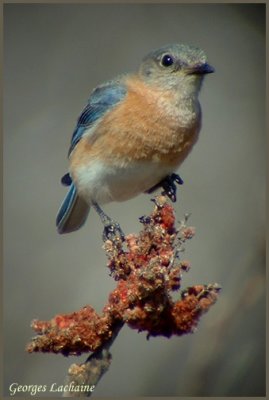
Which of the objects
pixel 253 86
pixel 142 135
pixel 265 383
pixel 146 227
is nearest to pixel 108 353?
pixel 146 227

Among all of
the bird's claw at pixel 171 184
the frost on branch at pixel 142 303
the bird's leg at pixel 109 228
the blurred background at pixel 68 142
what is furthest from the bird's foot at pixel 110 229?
the frost on branch at pixel 142 303

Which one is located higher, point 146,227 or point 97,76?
point 97,76

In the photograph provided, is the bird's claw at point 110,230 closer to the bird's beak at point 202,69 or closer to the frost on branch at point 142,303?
the bird's beak at point 202,69

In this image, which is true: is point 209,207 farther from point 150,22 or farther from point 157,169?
point 150,22

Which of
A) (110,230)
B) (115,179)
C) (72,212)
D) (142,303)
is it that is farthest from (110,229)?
(142,303)

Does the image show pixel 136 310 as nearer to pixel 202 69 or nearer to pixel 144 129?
pixel 144 129

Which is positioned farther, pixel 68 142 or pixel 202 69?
pixel 68 142
